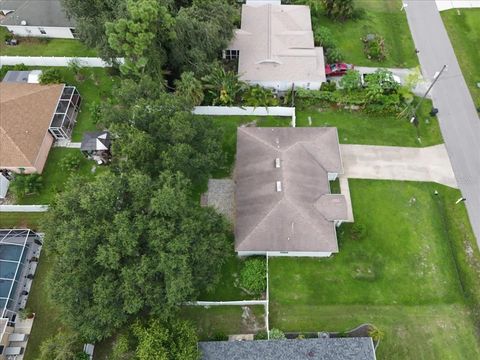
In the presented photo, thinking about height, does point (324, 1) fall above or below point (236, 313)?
above

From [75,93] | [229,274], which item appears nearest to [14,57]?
[75,93]

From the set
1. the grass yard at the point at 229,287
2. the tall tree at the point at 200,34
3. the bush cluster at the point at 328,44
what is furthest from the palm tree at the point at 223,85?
the grass yard at the point at 229,287

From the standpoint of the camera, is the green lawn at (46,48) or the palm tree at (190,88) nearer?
the palm tree at (190,88)

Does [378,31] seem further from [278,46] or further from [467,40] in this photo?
[278,46]

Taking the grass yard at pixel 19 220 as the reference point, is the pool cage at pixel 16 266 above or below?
below

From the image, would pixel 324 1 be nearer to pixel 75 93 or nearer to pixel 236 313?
pixel 75 93

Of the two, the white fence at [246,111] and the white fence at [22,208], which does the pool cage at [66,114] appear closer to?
the white fence at [22,208]

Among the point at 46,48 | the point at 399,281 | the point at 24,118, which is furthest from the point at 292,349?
the point at 46,48
